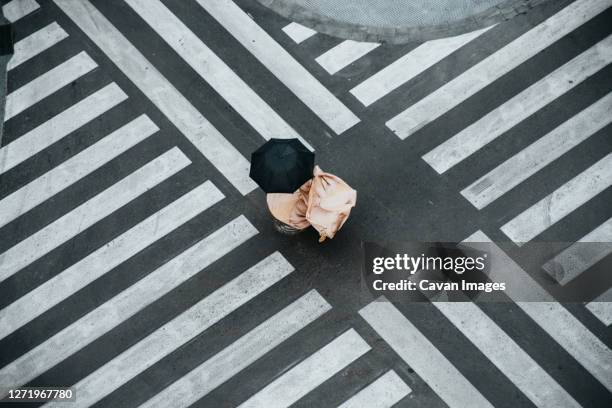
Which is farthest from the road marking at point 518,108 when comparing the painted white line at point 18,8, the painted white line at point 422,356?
the painted white line at point 18,8

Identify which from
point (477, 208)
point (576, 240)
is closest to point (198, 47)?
point (477, 208)

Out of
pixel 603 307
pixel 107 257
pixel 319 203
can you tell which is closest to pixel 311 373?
pixel 319 203

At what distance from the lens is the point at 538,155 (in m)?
13.6

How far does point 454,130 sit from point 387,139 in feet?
3.98

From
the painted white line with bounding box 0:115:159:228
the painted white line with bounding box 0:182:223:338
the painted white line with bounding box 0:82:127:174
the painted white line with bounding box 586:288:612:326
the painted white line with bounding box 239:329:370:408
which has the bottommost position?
the painted white line with bounding box 586:288:612:326

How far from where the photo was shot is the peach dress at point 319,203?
1186 centimetres

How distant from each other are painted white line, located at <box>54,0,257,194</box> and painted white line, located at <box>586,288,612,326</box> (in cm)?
612

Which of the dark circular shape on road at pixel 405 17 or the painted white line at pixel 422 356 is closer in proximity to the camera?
the painted white line at pixel 422 356

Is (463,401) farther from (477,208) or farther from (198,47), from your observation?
(198,47)

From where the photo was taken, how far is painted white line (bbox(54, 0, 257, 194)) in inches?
541

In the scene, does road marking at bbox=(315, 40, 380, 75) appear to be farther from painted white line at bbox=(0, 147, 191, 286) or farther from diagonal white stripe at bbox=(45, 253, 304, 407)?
diagonal white stripe at bbox=(45, 253, 304, 407)

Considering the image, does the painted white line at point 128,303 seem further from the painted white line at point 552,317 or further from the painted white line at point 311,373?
the painted white line at point 552,317

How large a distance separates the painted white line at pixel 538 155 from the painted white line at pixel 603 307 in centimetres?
236

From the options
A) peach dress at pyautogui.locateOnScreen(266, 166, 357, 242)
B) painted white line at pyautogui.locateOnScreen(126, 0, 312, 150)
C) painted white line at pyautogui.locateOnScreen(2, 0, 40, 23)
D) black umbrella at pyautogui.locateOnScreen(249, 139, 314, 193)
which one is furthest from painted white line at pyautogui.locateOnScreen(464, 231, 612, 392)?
painted white line at pyautogui.locateOnScreen(2, 0, 40, 23)
